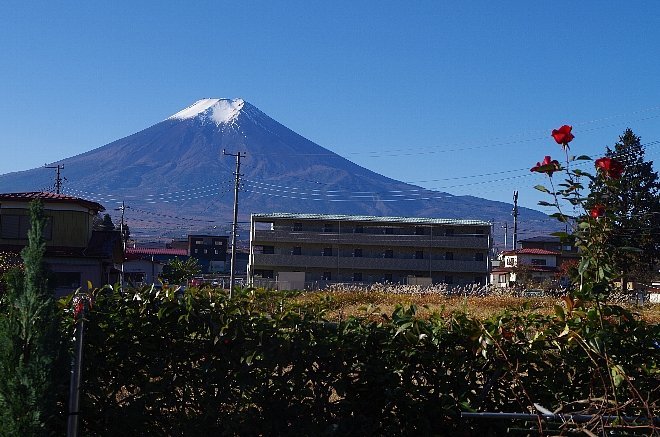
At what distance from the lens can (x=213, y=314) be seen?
4.64 metres

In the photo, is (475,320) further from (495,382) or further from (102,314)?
(102,314)

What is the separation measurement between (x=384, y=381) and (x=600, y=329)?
1.33 m

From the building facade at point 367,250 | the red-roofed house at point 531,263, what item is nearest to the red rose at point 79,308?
the building facade at point 367,250

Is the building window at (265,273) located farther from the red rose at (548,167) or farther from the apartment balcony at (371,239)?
the red rose at (548,167)

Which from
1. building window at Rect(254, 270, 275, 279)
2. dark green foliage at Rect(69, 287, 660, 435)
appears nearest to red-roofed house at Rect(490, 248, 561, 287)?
building window at Rect(254, 270, 275, 279)

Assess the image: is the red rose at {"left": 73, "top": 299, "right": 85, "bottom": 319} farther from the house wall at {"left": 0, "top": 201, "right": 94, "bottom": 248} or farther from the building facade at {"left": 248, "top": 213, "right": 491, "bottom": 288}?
the building facade at {"left": 248, "top": 213, "right": 491, "bottom": 288}

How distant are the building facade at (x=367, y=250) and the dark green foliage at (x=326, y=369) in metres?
57.5

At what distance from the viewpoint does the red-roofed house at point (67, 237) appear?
109 feet

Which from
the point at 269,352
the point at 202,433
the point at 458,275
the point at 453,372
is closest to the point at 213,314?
the point at 269,352

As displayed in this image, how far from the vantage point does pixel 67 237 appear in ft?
113

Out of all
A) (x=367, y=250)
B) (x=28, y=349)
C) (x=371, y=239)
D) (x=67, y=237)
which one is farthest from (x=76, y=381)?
(x=367, y=250)

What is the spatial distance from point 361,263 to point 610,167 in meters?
59.8

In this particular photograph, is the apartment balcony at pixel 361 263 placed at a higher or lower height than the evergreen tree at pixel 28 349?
lower

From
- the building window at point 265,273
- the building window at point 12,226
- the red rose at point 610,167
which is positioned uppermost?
the red rose at point 610,167
